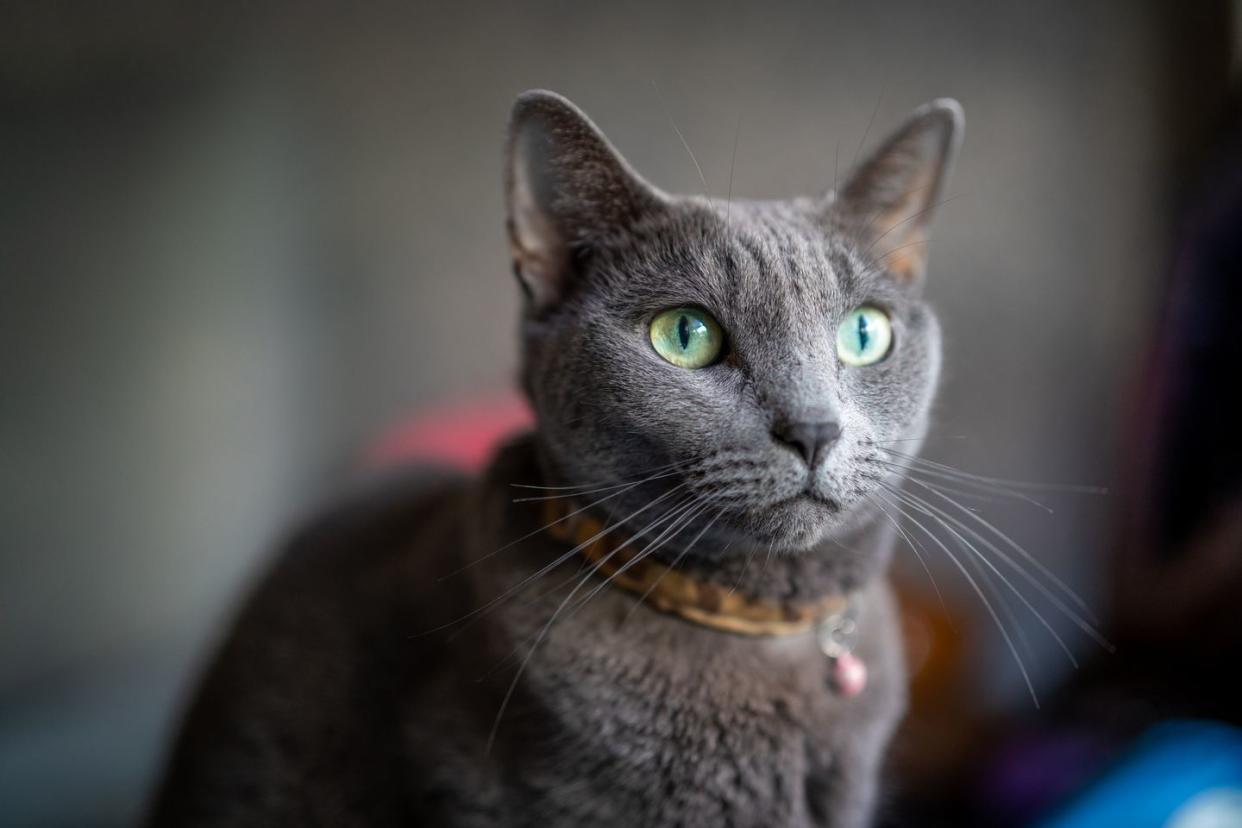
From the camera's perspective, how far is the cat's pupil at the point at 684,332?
25.0 inches

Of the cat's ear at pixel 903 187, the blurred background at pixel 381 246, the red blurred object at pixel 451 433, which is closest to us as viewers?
the cat's ear at pixel 903 187

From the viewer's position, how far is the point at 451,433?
102 centimetres

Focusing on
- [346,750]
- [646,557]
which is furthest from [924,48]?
[346,750]

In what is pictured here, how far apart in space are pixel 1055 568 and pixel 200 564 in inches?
37.6

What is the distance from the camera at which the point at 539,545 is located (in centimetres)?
71

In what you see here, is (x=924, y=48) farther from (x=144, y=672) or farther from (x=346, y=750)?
(x=144, y=672)

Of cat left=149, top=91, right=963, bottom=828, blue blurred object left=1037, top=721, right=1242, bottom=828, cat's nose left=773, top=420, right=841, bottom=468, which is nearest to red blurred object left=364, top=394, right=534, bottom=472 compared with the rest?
cat left=149, top=91, right=963, bottom=828

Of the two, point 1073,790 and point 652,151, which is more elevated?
point 652,151

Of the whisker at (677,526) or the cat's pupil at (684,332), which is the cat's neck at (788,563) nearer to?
the whisker at (677,526)

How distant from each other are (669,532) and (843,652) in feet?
0.72

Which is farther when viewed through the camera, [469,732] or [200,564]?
[200,564]

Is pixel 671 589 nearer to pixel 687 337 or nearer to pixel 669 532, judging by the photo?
pixel 669 532

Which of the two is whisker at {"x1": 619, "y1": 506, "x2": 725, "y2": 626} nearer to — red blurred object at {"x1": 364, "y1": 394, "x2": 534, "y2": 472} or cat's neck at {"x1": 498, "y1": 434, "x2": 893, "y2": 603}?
cat's neck at {"x1": 498, "y1": 434, "x2": 893, "y2": 603}

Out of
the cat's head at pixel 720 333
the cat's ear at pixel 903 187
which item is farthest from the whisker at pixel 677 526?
the cat's ear at pixel 903 187
